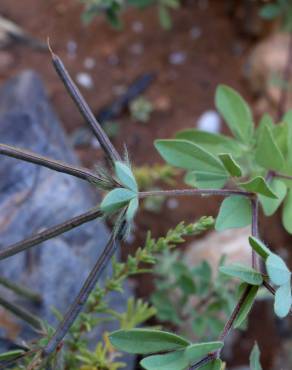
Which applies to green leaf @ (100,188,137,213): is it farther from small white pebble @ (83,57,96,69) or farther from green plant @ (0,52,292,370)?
small white pebble @ (83,57,96,69)

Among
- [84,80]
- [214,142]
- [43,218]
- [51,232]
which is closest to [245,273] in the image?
[51,232]

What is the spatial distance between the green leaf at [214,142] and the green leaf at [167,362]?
60cm

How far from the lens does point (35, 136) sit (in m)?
1.70

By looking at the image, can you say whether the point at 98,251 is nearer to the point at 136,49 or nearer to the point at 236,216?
the point at 236,216

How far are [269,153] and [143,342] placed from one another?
1.36ft

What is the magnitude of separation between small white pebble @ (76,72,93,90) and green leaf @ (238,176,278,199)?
6.54ft

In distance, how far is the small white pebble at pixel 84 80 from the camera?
2.77 metres

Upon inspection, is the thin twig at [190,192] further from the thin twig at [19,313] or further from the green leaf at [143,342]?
the thin twig at [19,313]

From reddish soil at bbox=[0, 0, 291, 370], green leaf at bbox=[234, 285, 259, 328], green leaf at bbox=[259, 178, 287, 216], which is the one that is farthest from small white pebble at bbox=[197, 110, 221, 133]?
green leaf at bbox=[234, 285, 259, 328]

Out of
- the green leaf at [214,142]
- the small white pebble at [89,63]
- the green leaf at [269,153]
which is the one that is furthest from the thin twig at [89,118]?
the small white pebble at [89,63]

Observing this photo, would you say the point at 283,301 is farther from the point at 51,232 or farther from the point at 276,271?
the point at 51,232

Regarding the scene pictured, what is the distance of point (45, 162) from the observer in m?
0.69

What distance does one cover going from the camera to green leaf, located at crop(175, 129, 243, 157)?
1272 millimetres

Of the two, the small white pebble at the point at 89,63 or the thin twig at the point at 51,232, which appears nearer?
the thin twig at the point at 51,232
